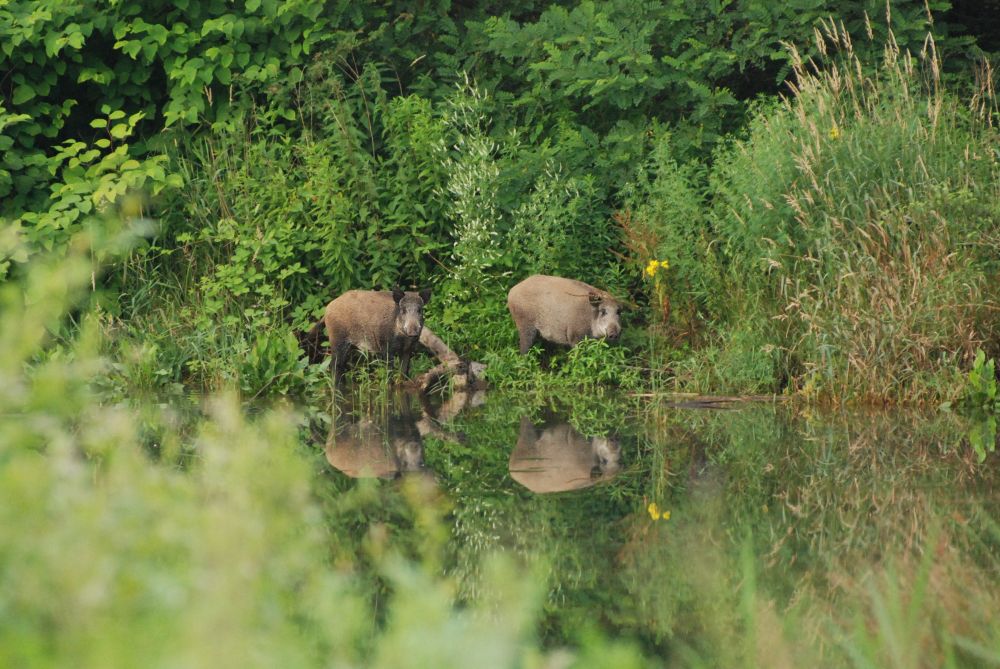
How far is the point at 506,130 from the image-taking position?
12281 mm

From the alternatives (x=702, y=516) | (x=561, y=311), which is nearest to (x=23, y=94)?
(x=561, y=311)

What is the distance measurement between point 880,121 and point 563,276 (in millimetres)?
2936

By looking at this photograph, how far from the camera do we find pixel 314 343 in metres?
10.8

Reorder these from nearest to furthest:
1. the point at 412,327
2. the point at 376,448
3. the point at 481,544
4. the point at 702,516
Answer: the point at 481,544, the point at 702,516, the point at 376,448, the point at 412,327

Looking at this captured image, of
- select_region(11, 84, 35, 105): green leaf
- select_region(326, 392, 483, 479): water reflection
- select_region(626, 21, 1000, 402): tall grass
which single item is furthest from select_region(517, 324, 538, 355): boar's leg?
select_region(11, 84, 35, 105): green leaf

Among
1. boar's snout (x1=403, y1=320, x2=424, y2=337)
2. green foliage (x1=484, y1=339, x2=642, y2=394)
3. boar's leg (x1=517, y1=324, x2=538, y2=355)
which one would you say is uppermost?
boar's snout (x1=403, y1=320, x2=424, y2=337)

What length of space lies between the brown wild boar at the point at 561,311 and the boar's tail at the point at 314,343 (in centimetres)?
159

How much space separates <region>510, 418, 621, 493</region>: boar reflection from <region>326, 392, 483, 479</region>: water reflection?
0.48 metres

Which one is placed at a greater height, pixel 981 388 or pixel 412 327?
pixel 412 327

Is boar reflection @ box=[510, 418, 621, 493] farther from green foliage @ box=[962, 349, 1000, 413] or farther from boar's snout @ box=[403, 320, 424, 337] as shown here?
green foliage @ box=[962, 349, 1000, 413]

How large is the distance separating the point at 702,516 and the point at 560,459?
1501 mm

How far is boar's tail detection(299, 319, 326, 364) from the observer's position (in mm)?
10672

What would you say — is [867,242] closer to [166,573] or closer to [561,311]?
[561,311]

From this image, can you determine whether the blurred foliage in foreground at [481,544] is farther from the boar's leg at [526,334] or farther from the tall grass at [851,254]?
the boar's leg at [526,334]
